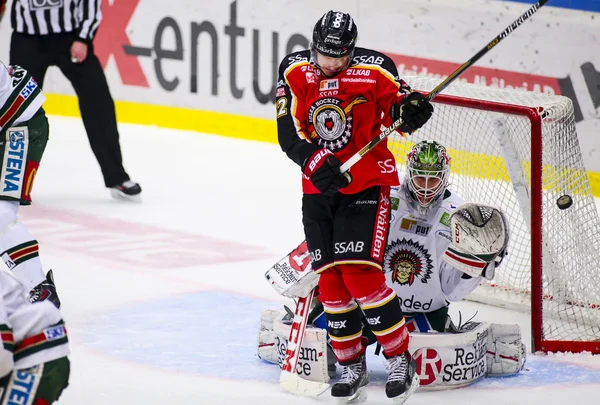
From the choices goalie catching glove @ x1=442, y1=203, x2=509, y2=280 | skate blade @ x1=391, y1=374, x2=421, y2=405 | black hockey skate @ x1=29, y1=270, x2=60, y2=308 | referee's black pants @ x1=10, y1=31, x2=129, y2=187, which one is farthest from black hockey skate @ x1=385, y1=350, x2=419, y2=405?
referee's black pants @ x1=10, y1=31, x2=129, y2=187

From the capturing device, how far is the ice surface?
3.83 metres

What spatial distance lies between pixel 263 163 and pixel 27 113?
348 cm

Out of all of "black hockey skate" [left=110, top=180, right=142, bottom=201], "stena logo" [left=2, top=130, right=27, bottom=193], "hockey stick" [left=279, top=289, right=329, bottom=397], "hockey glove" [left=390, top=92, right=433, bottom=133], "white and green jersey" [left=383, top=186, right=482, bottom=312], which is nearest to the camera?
"hockey glove" [left=390, top=92, right=433, bottom=133]

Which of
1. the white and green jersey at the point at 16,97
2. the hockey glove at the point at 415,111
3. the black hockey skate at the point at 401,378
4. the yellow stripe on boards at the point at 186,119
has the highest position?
the hockey glove at the point at 415,111

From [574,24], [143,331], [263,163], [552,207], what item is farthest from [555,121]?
[263,163]

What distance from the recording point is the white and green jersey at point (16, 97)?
4152mm

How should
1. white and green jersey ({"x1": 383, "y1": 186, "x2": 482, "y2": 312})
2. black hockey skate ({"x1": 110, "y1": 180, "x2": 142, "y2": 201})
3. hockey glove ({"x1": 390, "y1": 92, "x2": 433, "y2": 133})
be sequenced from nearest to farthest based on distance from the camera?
hockey glove ({"x1": 390, "y1": 92, "x2": 433, "y2": 133})
white and green jersey ({"x1": 383, "y1": 186, "x2": 482, "y2": 312})
black hockey skate ({"x1": 110, "y1": 180, "x2": 142, "y2": 201})

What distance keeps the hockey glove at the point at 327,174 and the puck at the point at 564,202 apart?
3.33 ft

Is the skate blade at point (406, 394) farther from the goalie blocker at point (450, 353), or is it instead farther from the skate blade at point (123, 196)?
the skate blade at point (123, 196)

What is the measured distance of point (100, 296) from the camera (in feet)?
16.5

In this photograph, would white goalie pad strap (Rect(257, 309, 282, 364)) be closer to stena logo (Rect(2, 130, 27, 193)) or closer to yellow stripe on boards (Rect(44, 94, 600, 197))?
stena logo (Rect(2, 130, 27, 193))

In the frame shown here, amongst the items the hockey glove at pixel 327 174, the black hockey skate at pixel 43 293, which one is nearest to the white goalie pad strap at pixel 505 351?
the hockey glove at pixel 327 174

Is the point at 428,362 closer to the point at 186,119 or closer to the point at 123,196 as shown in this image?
the point at 123,196

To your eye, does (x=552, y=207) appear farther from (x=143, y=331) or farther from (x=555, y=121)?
(x=143, y=331)
